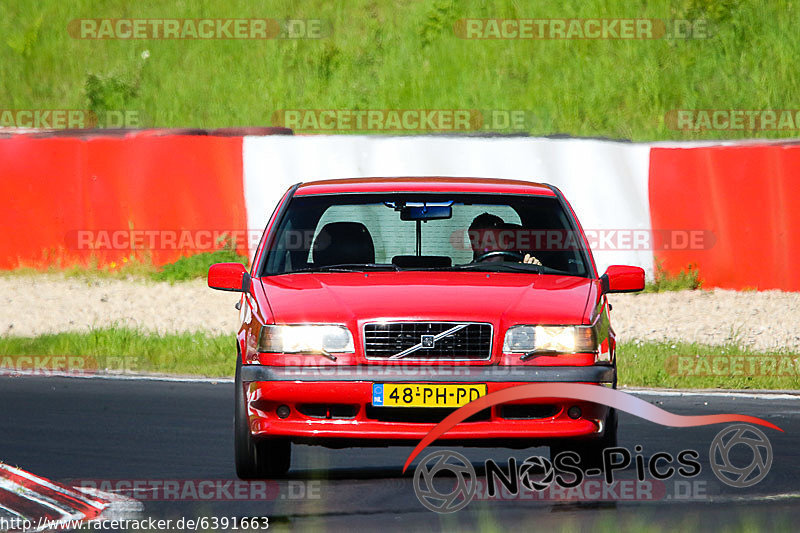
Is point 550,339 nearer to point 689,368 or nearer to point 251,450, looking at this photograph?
point 251,450

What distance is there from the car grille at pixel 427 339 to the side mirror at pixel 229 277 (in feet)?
4.20

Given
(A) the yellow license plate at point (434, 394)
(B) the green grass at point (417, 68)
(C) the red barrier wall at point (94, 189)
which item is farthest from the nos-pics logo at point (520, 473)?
(B) the green grass at point (417, 68)

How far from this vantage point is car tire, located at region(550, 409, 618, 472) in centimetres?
831

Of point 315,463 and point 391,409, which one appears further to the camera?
point 315,463

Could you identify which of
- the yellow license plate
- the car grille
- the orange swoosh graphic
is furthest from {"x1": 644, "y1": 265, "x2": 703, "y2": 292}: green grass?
the yellow license plate

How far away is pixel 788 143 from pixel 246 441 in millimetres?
10679

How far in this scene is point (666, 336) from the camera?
16594 mm

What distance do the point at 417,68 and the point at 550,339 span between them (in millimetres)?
19700

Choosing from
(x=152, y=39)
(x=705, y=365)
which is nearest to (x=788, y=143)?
(x=705, y=365)

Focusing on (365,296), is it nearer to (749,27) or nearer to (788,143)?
(788,143)

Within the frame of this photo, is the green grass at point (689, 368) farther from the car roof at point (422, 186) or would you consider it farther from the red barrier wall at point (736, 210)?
the car roof at point (422, 186)

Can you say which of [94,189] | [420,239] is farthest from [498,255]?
[94,189]

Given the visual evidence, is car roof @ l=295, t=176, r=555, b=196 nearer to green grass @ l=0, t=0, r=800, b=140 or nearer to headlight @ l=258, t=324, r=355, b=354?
headlight @ l=258, t=324, r=355, b=354

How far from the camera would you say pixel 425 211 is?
9391 millimetres
